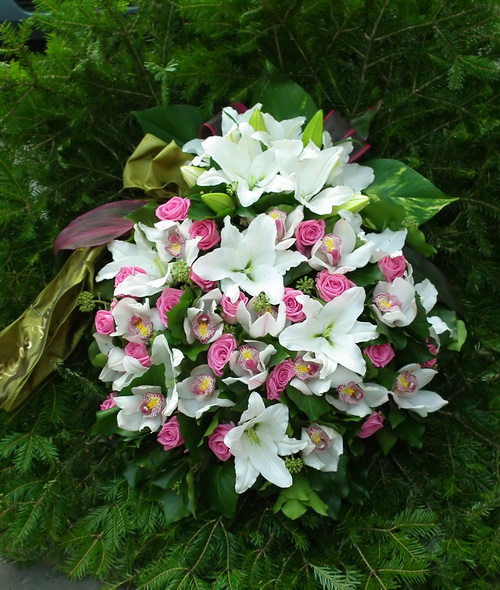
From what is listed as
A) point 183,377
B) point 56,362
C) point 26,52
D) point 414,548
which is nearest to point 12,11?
point 26,52

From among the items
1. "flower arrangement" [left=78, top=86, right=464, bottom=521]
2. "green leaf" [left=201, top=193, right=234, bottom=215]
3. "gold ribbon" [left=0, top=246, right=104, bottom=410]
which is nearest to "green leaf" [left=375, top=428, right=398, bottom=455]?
"flower arrangement" [left=78, top=86, right=464, bottom=521]

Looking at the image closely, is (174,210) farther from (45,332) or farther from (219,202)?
(45,332)

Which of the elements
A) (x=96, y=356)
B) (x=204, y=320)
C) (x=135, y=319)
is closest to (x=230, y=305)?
(x=204, y=320)

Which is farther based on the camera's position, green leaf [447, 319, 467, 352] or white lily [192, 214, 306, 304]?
green leaf [447, 319, 467, 352]

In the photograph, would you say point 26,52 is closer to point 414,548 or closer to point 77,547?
point 77,547

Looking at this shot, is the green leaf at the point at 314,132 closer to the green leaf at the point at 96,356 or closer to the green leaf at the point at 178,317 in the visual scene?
the green leaf at the point at 178,317

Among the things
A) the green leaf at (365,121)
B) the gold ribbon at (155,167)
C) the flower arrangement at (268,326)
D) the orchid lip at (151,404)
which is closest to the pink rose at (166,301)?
the flower arrangement at (268,326)

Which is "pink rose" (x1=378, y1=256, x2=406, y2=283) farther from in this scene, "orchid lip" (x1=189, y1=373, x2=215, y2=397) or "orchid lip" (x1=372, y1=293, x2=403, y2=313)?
"orchid lip" (x1=189, y1=373, x2=215, y2=397)
